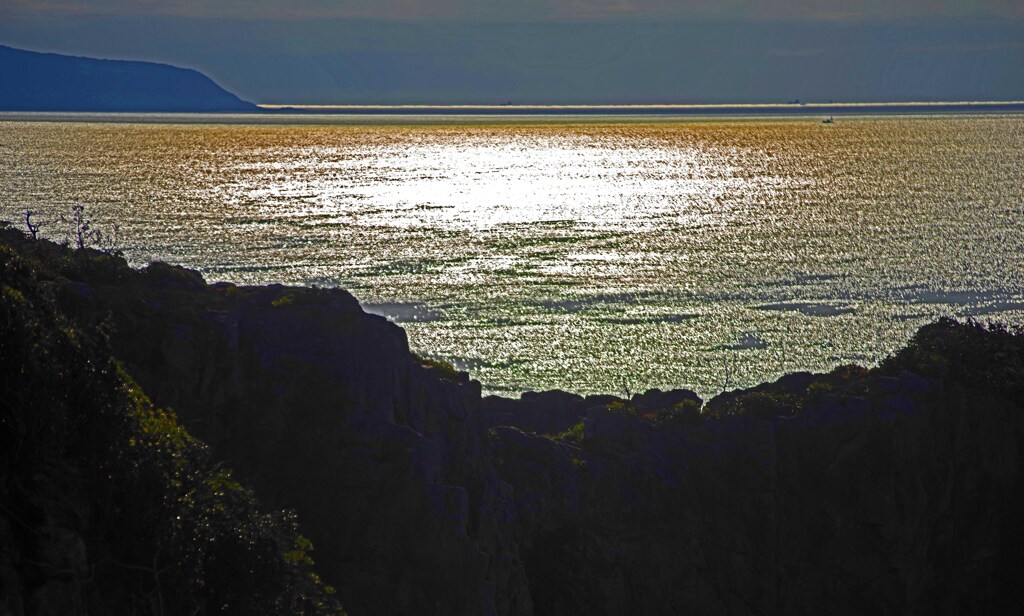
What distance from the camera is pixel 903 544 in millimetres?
41250

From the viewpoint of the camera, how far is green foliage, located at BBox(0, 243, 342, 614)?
20.1 m

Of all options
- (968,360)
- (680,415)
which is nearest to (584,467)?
(680,415)

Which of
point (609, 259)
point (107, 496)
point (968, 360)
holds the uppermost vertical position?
point (609, 259)

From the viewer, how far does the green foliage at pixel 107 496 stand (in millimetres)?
20062

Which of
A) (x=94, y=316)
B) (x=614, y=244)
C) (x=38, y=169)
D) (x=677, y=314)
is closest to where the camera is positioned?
(x=94, y=316)

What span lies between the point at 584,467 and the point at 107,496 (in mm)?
20955

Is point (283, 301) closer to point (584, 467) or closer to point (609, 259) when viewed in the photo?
point (584, 467)

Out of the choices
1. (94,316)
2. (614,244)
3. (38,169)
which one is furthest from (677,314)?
(38,169)

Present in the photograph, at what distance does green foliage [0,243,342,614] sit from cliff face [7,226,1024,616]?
674 centimetres

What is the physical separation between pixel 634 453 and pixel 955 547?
549 inches

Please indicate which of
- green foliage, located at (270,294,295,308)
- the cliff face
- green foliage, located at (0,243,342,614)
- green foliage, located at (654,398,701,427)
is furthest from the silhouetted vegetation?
green foliage, located at (0,243,342,614)

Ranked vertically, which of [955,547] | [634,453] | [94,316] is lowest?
[955,547]

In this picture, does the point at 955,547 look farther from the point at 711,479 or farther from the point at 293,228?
the point at 293,228

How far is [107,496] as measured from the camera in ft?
69.9
